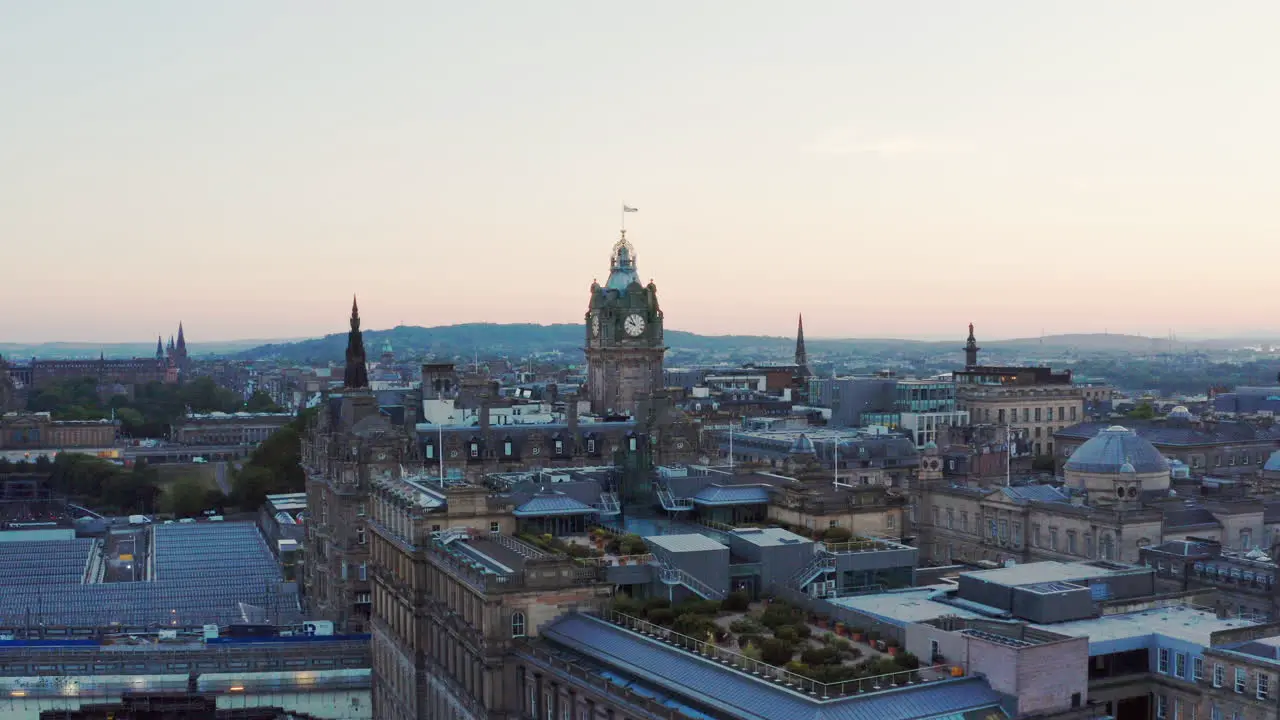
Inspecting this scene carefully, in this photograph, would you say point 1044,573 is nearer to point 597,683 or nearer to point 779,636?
point 779,636

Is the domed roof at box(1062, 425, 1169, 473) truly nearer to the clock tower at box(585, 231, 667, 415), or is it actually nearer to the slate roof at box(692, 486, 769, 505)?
the slate roof at box(692, 486, 769, 505)

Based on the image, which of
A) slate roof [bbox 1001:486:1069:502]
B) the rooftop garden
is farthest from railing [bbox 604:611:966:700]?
slate roof [bbox 1001:486:1069:502]

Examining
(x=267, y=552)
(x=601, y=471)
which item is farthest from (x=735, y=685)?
(x=267, y=552)

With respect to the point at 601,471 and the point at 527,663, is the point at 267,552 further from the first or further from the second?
the point at 527,663

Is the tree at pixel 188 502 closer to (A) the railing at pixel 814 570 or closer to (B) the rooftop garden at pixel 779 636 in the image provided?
(A) the railing at pixel 814 570

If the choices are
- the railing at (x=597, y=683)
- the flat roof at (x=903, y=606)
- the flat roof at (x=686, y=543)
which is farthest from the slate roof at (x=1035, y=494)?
the railing at (x=597, y=683)
